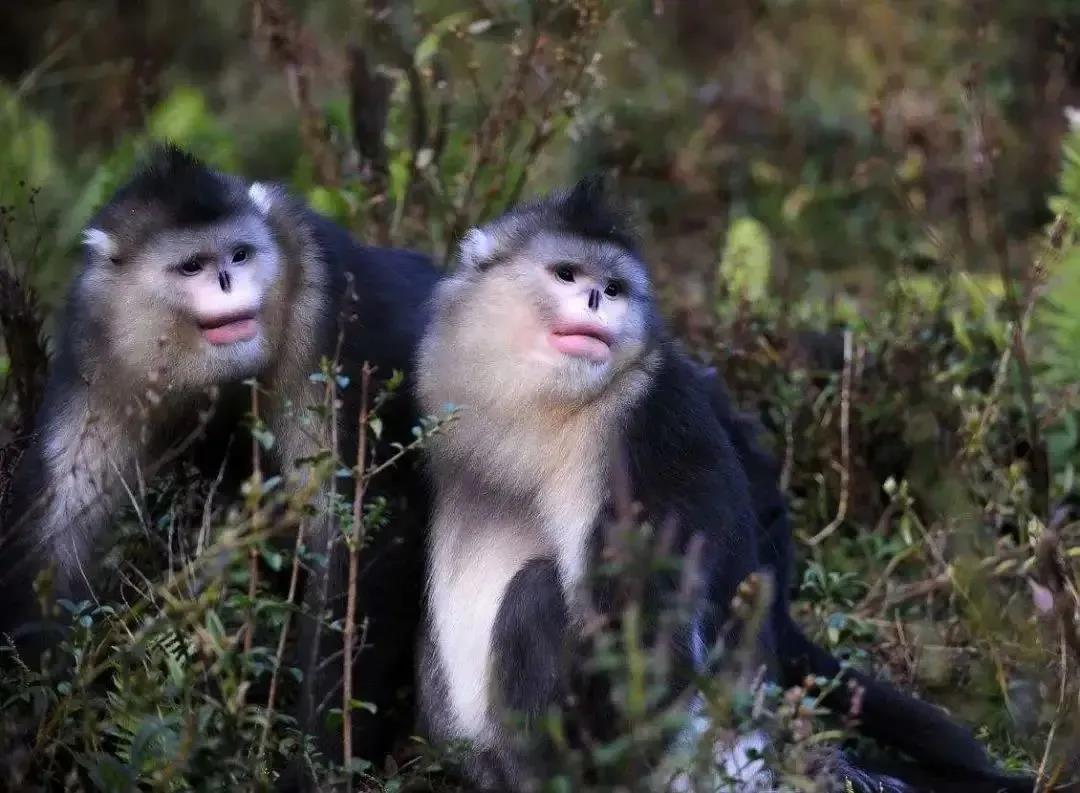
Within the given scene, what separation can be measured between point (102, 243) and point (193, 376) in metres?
0.44

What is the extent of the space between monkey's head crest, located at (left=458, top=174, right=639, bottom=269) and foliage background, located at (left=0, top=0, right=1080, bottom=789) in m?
1.05

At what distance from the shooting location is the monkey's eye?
370 cm

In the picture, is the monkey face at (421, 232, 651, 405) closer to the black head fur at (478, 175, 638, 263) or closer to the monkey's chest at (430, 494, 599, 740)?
the black head fur at (478, 175, 638, 263)

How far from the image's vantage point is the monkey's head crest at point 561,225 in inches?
141

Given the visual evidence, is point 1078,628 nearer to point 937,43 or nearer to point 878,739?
point 878,739

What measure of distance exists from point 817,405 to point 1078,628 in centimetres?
218

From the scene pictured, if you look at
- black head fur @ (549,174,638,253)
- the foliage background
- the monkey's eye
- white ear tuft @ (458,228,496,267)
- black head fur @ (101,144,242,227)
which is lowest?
the foliage background

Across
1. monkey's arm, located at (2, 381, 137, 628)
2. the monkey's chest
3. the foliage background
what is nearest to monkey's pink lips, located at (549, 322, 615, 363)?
the monkey's chest

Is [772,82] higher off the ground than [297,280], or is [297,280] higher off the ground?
[297,280]

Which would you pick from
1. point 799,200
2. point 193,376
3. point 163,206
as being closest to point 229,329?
point 193,376

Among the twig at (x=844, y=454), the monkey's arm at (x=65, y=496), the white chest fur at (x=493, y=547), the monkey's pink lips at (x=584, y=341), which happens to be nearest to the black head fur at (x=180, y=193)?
the monkey's arm at (x=65, y=496)

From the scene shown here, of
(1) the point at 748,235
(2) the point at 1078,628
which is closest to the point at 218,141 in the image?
(1) the point at 748,235

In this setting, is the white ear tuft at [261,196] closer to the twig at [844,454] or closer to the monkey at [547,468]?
the monkey at [547,468]

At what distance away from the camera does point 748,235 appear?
657cm
